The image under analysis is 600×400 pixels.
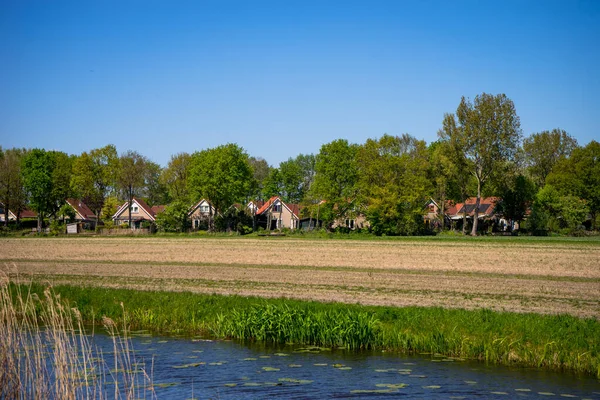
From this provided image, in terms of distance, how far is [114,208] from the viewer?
5369 inches

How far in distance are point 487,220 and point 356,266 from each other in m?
91.3

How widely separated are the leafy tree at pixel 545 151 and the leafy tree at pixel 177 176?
81.9 m

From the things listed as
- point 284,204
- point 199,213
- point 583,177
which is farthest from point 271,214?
point 583,177

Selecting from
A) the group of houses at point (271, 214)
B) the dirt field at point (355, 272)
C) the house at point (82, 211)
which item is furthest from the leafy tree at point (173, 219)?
the dirt field at point (355, 272)

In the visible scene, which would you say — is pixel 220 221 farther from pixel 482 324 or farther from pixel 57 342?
pixel 57 342

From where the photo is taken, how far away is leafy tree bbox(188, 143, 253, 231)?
4498 inches

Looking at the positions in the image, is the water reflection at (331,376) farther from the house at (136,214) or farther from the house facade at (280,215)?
the house at (136,214)

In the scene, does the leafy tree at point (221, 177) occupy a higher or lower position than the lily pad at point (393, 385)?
higher

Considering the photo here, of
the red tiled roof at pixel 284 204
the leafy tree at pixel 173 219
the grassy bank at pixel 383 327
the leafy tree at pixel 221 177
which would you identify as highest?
the leafy tree at pixel 221 177

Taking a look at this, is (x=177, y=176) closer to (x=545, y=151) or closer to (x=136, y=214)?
(x=136, y=214)

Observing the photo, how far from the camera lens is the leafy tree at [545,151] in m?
153

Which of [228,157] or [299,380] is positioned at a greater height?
[228,157]

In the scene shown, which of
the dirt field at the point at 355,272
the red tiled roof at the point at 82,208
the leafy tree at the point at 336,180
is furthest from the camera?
the red tiled roof at the point at 82,208

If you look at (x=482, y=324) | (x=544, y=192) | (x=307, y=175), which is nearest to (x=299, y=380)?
(x=482, y=324)
